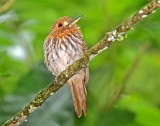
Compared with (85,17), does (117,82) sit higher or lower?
lower

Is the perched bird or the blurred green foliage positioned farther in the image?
the blurred green foliage

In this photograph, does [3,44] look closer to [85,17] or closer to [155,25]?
[85,17]

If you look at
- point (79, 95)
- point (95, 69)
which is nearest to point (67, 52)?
point (79, 95)

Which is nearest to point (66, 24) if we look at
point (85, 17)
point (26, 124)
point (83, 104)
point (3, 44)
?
point (83, 104)

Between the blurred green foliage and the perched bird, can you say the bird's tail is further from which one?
the blurred green foliage

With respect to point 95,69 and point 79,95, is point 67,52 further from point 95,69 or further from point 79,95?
point 95,69

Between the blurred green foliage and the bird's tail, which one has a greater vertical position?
the blurred green foliage

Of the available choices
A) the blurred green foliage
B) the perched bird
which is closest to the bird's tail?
the perched bird
